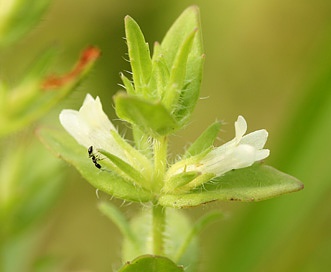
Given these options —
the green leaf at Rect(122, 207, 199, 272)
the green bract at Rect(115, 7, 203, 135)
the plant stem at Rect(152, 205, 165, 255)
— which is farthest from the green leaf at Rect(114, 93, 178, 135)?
the green leaf at Rect(122, 207, 199, 272)

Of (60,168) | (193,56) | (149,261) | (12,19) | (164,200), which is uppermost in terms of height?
(193,56)

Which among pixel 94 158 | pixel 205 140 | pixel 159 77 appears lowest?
pixel 94 158

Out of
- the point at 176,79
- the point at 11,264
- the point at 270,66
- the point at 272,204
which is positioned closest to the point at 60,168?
the point at 11,264

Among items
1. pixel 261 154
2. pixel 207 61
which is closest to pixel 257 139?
pixel 261 154

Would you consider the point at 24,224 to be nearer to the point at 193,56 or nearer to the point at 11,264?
the point at 11,264

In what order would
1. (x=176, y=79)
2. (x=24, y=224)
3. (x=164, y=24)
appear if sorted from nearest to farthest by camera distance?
(x=176, y=79), (x=24, y=224), (x=164, y=24)

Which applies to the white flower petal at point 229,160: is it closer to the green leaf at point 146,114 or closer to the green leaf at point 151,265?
the green leaf at point 146,114

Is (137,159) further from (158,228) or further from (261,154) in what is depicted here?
(261,154)

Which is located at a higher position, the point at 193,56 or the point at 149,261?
the point at 193,56
